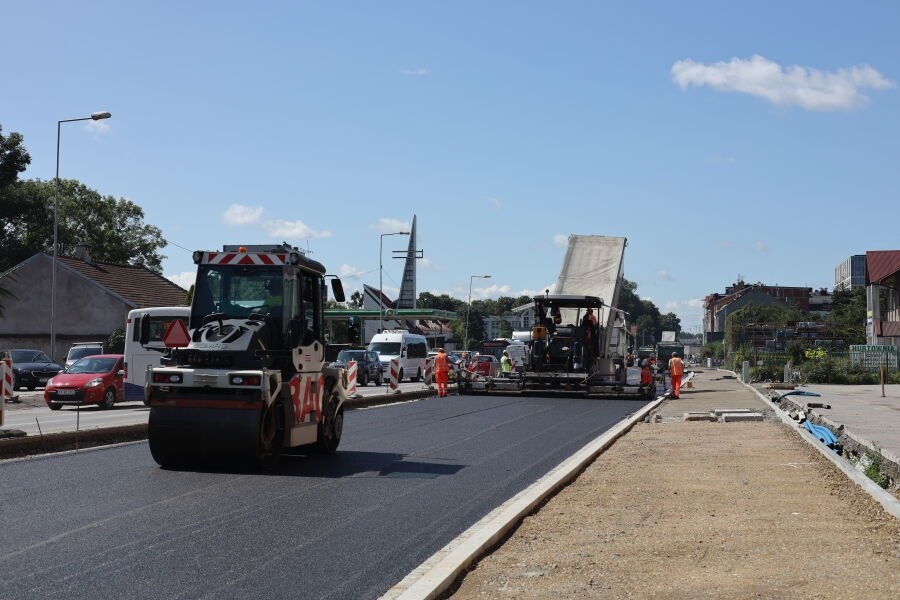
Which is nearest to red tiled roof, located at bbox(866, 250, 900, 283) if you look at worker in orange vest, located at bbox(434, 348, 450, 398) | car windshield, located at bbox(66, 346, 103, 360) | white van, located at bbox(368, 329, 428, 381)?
white van, located at bbox(368, 329, 428, 381)

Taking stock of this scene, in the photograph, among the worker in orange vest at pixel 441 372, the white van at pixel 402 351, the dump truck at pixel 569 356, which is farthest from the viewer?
the white van at pixel 402 351

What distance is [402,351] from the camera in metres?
48.2

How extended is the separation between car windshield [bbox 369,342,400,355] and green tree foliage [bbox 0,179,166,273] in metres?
31.6

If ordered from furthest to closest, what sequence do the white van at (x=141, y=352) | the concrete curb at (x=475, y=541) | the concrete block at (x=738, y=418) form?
the white van at (x=141, y=352) < the concrete block at (x=738, y=418) < the concrete curb at (x=475, y=541)

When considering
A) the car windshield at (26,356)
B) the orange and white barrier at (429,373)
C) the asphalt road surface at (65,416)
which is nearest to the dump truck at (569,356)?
the orange and white barrier at (429,373)

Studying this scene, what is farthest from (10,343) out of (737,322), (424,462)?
(737,322)

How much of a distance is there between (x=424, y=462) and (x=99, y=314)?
1708 inches

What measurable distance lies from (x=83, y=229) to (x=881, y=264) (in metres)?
59.3

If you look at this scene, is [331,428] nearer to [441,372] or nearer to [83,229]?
[441,372]

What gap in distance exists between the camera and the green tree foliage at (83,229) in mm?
72812

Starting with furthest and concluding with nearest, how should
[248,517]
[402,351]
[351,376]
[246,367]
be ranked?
[402,351]
[351,376]
[246,367]
[248,517]

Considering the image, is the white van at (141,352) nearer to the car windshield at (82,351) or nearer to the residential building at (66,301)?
the car windshield at (82,351)

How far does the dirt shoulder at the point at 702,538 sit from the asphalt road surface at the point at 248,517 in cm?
81

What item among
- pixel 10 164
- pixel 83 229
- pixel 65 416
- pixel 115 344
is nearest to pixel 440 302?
pixel 83 229
